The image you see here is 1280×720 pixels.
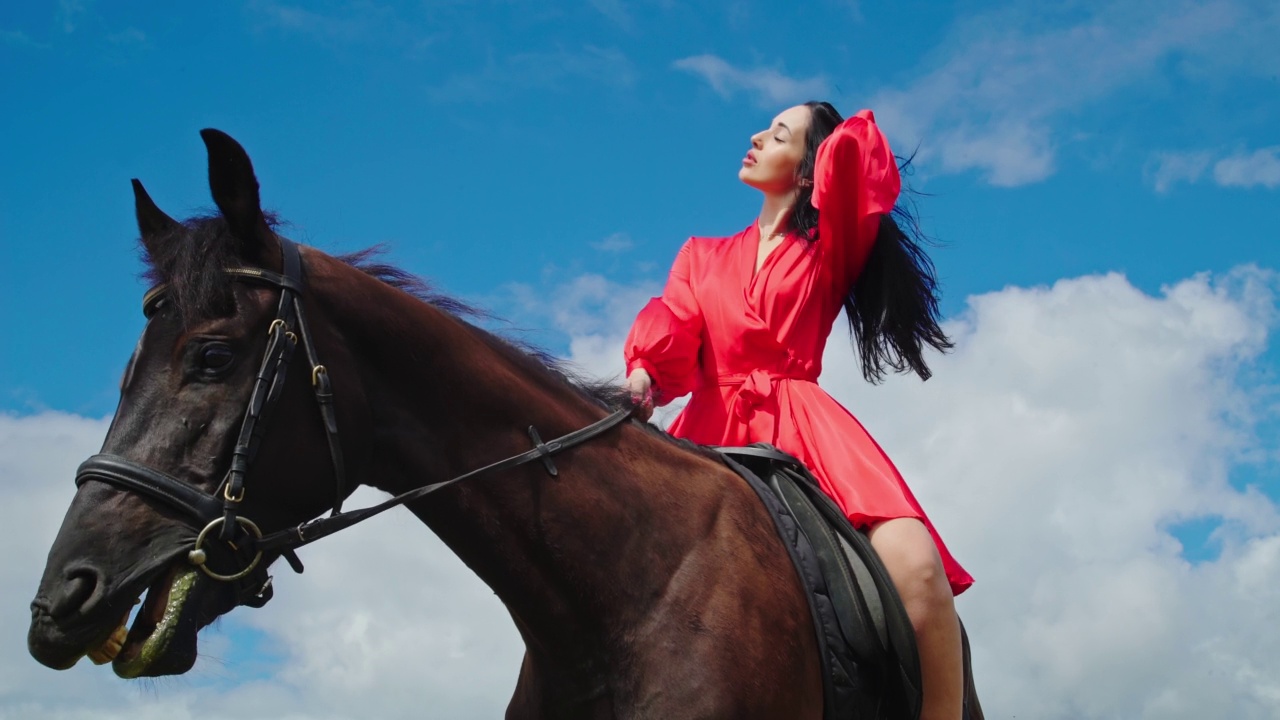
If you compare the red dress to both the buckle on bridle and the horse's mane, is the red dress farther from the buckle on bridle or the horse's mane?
the buckle on bridle

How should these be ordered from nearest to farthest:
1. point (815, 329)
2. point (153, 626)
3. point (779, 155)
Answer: point (153, 626)
point (815, 329)
point (779, 155)

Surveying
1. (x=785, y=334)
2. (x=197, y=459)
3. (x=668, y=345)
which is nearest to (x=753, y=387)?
(x=785, y=334)

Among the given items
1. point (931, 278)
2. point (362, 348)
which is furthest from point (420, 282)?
point (931, 278)

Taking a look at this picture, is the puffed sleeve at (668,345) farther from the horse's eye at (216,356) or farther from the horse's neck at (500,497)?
the horse's eye at (216,356)

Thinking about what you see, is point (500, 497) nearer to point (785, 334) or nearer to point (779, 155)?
point (785, 334)

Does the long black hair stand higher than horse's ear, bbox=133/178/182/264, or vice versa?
the long black hair

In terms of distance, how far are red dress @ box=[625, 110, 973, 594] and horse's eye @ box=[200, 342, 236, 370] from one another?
Result: 2147mm

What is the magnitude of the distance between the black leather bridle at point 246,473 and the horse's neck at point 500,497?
0.09 m

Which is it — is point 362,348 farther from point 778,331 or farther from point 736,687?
point 778,331

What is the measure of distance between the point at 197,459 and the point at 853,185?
3.40 m

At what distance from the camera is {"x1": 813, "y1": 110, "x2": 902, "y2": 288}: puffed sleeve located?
5617 mm

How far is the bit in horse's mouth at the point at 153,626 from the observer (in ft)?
12.2

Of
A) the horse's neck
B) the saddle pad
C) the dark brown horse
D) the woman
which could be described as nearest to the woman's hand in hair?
the woman

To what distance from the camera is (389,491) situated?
427 centimetres
